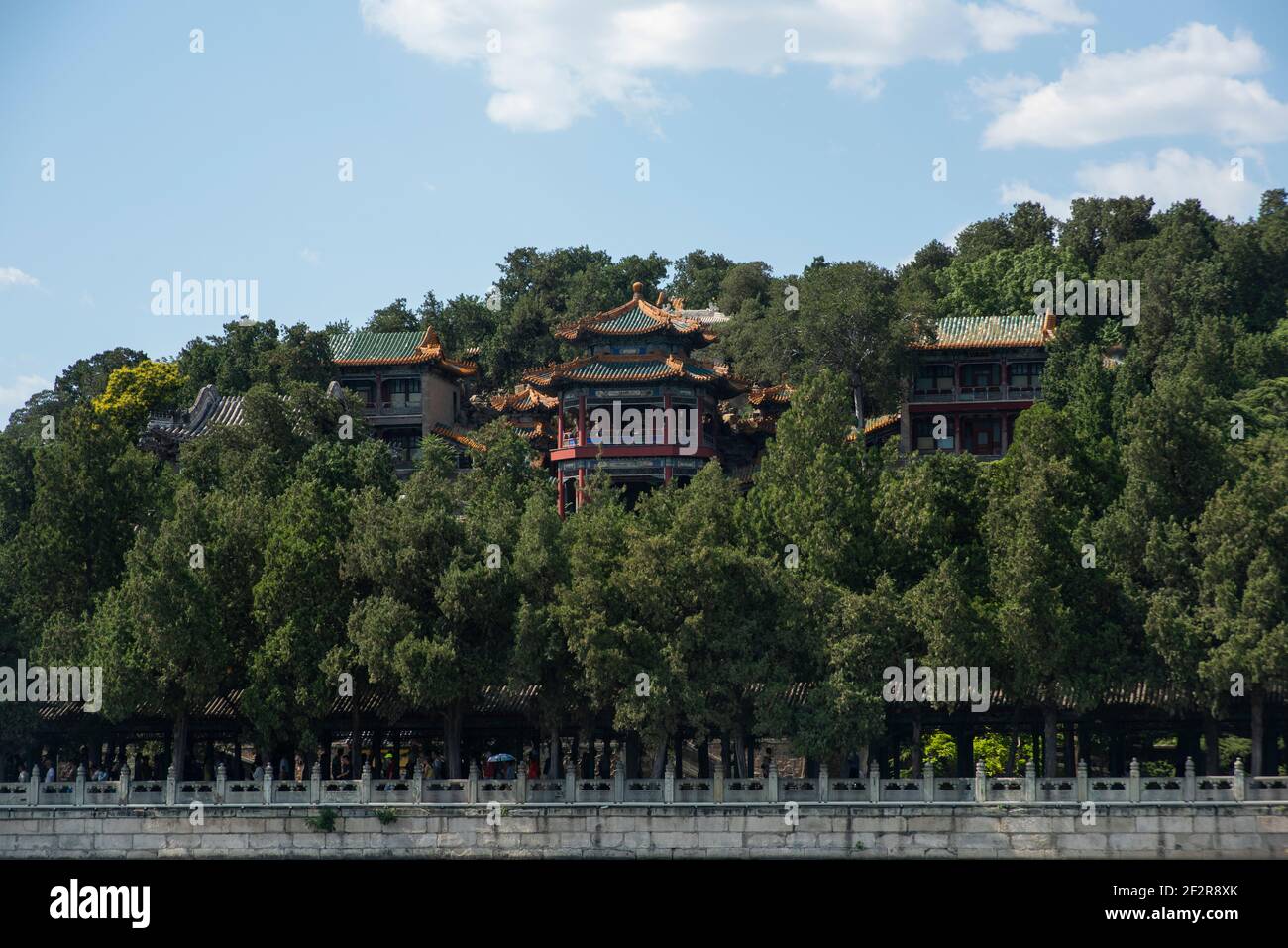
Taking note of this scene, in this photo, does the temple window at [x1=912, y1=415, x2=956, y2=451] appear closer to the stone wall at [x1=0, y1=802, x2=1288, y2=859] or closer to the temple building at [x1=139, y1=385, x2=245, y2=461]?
the temple building at [x1=139, y1=385, x2=245, y2=461]

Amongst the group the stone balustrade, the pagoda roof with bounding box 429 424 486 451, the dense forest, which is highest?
the pagoda roof with bounding box 429 424 486 451

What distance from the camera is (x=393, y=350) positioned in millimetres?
65938

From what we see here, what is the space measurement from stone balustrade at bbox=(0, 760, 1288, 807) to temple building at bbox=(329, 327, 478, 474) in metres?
28.1

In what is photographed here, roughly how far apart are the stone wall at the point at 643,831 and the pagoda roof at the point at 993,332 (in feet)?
92.0

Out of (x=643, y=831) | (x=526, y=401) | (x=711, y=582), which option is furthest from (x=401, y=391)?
(x=643, y=831)

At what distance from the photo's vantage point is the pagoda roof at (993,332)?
203 feet

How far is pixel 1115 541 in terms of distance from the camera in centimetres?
3850

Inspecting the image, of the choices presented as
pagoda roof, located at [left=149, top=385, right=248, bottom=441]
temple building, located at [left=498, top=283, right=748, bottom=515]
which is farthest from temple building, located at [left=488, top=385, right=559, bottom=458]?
pagoda roof, located at [left=149, top=385, right=248, bottom=441]

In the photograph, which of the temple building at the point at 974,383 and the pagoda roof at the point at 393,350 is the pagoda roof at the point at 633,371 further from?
the pagoda roof at the point at 393,350

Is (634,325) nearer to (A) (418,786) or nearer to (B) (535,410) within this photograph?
(B) (535,410)

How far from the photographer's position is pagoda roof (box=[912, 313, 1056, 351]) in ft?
203

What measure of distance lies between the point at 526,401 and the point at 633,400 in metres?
4.68

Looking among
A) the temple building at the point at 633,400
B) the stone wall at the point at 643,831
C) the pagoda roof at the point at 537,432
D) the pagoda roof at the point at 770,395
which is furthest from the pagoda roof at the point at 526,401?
the stone wall at the point at 643,831
